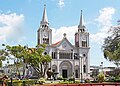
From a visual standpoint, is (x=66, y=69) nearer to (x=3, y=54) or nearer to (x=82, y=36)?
(x=82, y=36)

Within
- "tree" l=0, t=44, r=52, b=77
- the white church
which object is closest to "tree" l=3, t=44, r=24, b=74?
"tree" l=0, t=44, r=52, b=77

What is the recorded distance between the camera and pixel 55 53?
336 feet

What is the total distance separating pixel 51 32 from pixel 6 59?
29.2 m

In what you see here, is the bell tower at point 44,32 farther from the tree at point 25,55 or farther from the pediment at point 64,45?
the tree at point 25,55

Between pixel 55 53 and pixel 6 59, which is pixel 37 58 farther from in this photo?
pixel 55 53

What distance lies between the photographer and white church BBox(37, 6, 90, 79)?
101 meters

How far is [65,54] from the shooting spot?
103 m

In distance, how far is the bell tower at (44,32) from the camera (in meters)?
103

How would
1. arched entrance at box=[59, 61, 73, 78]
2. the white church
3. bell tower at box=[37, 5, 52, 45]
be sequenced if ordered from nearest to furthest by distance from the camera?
1. the white church
2. arched entrance at box=[59, 61, 73, 78]
3. bell tower at box=[37, 5, 52, 45]

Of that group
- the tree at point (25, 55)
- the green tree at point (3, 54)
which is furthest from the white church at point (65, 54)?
the green tree at point (3, 54)

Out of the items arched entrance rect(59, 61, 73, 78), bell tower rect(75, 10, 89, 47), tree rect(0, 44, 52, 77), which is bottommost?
arched entrance rect(59, 61, 73, 78)

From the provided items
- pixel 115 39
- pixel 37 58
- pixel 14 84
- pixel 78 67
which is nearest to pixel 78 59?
pixel 78 67

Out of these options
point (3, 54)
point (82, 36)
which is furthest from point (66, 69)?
point (3, 54)

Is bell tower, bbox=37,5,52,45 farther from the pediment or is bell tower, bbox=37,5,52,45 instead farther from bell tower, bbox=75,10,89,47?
bell tower, bbox=75,10,89,47
